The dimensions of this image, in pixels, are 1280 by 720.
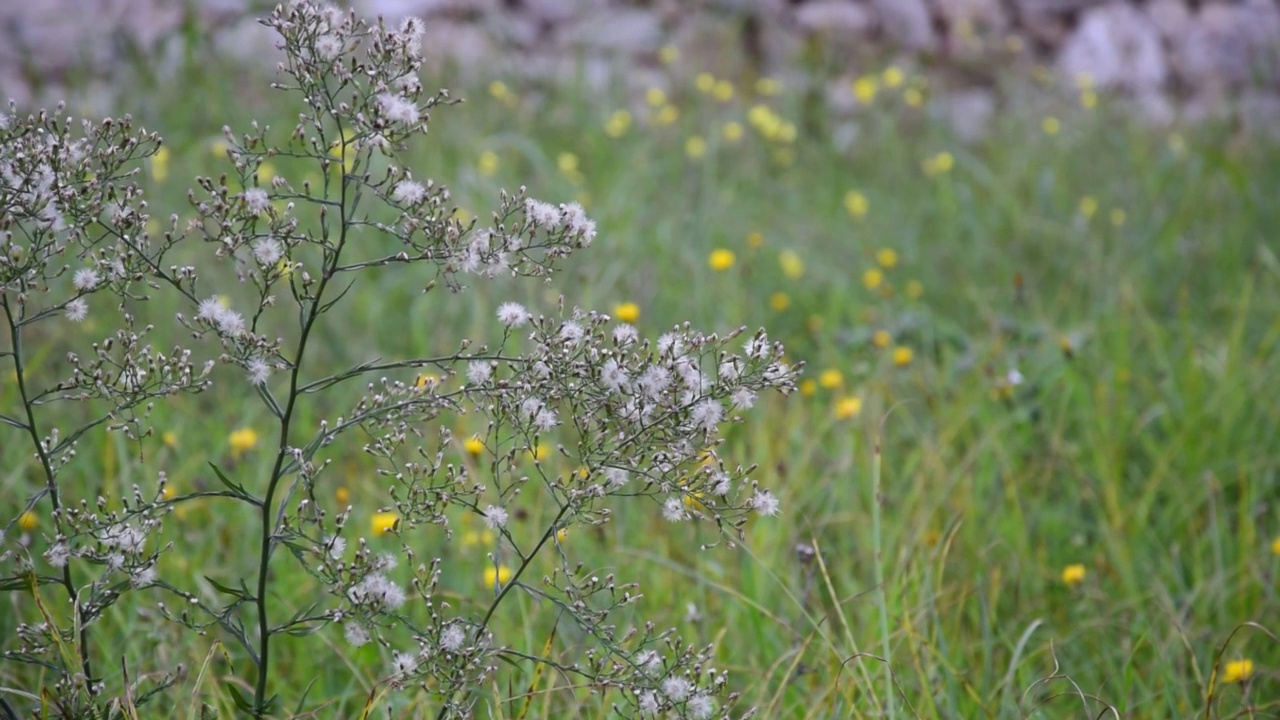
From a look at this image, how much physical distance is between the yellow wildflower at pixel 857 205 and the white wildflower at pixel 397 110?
3.32 metres

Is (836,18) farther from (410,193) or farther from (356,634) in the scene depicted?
(356,634)

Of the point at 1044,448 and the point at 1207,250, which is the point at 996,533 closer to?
the point at 1044,448

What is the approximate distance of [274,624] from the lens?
209 cm

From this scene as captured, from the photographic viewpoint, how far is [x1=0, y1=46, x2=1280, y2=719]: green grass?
6.27ft

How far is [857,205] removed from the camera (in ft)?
14.0

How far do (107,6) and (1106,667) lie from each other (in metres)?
5.15

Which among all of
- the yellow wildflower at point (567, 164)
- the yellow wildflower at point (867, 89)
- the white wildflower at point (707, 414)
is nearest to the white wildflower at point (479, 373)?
the white wildflower at point (707, 414)

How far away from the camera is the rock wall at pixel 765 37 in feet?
16.4

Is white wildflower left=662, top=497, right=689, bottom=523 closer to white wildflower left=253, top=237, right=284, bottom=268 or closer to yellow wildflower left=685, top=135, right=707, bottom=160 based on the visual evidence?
white wildflower left=253, top=237, right=284, bottom=268

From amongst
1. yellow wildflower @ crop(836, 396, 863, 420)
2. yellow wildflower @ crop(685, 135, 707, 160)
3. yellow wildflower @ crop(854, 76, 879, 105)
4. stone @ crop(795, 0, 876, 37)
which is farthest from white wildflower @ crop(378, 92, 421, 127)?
stone @ crop(795, 0, 876, 37)

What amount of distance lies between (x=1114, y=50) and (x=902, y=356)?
428 cm

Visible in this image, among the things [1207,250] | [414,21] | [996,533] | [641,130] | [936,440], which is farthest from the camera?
[641,130]

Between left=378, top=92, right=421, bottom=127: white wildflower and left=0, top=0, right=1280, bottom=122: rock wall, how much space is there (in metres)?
3.50

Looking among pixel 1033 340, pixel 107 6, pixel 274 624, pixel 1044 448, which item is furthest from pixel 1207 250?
pixel 107 6
